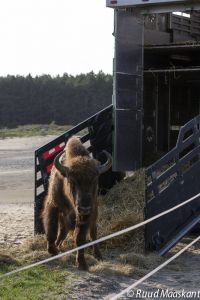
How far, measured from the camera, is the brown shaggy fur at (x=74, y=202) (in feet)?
28.8

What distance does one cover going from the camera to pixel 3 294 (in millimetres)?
7500

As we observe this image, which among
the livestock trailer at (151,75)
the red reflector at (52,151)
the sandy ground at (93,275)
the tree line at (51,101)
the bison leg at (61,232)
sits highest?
the livestock trailer at (151,75)

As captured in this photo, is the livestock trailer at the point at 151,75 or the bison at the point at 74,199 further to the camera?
the livestock trailer at the point at 151,75

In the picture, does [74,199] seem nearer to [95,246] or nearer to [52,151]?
[95,246]

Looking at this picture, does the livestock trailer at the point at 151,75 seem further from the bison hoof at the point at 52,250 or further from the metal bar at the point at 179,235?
the bison hoof at the point at 52,250

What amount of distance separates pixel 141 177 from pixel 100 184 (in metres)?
0.86

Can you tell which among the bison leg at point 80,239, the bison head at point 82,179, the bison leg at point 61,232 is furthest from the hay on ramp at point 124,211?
the bison head at point 82,179

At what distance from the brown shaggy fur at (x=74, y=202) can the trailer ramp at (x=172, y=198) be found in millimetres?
770

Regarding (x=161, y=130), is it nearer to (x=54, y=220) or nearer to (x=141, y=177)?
(x=141, y=177)

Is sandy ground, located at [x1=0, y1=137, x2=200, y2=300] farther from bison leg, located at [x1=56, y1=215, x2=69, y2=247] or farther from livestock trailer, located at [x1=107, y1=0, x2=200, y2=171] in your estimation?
livestock trailer, located at [x1=107, y1=0, x2=200, y2=171]

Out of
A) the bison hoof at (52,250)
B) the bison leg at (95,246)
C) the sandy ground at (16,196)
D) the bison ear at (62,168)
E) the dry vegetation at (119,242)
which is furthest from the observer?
the sandy ground at (16,196)

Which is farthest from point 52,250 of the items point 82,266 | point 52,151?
point 52,151

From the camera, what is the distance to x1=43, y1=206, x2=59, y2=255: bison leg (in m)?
9.59

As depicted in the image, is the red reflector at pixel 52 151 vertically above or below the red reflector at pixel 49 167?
above
